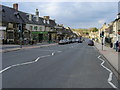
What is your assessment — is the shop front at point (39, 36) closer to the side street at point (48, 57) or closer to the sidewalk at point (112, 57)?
the side street at point (48, 57)

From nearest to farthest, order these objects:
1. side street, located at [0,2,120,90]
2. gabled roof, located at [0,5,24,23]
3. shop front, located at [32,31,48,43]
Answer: side street, located at [0,2,120,90], gabled roof, located at [0,5,24,23], shop front, located at [32,31,48,43]

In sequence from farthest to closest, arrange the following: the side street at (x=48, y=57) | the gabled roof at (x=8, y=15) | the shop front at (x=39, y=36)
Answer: the shop front at (x=39, y=36) → the gabled roof at (x=8, y=15) → the side street at (x=48, y=57)

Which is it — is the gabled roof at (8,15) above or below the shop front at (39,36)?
above

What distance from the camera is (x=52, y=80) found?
8141 millimetres

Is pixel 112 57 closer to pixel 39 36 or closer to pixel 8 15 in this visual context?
pixel 8 15

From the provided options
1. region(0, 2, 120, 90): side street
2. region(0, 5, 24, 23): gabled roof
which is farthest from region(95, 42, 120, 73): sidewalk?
region(0, 5, 24, 23): gabled roof

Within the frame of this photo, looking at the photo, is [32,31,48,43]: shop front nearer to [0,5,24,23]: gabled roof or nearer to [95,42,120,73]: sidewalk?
[0,5,24,23]: gabled roof

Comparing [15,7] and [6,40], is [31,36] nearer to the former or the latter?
[15,7]

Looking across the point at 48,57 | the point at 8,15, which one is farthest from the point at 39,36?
the point at 48,57

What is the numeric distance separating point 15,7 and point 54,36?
2933 cm

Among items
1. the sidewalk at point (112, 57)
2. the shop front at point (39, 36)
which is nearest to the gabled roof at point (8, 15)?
the shop front at point (39, 36)

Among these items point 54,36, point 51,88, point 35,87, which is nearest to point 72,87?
point 51,88

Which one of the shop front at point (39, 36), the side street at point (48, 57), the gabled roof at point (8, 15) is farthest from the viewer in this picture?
the shop front at point (39, 36)

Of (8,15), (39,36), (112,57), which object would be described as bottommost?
(112,57)
